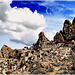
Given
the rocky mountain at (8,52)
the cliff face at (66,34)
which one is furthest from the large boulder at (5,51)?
the cliff face at (66,34)

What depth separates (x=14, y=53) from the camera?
181ft

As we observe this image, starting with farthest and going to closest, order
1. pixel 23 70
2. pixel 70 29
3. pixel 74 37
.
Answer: pixel 70 29 < pixel 74 37 < pixel 23 70

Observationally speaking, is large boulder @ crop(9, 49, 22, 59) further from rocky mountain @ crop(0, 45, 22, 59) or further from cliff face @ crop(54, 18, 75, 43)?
cliff face @ crop(54, 18, 75, 43)

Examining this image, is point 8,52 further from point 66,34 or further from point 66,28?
point 66,28

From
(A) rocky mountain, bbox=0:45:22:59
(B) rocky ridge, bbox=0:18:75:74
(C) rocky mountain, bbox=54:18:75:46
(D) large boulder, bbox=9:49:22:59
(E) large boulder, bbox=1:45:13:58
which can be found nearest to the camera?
(B) rocky ridge, bbox=0:18:75:74

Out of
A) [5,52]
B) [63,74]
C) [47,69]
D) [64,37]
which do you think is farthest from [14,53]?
[64,37]

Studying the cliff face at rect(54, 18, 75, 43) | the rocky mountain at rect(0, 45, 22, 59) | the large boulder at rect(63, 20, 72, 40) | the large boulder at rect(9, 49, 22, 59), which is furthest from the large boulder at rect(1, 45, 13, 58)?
the large boulder at rect(63, 20, 72, 40)

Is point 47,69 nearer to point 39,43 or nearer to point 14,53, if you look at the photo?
point 14,53

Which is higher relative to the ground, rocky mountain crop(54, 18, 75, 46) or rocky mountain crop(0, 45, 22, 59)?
rocky mountain crop(54, 18, 75, 46)

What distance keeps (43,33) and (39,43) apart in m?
7.59

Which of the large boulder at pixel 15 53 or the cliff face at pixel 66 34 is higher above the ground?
the cliff face at pixel 66 34

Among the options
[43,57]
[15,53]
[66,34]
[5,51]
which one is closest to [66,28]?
[66,34]

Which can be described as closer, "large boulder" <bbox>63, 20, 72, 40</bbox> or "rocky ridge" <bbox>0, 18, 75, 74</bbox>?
"rocky ridge" <bbox>0, 18, 75, 74</bbox>

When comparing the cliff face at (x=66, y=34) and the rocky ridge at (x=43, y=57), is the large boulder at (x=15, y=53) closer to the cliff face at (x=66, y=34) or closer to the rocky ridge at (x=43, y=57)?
the rocky ridge at (x=43, y=57)
